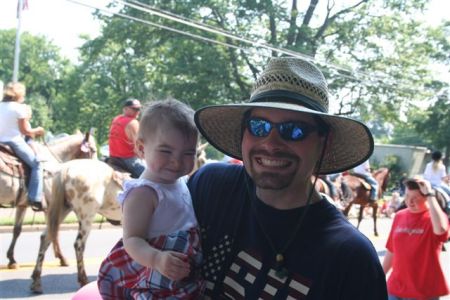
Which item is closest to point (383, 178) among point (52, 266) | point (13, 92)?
point (52, 266)

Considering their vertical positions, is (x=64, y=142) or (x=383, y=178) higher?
(x=64, y=142)

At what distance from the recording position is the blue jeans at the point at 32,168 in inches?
357

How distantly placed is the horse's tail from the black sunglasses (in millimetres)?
6704

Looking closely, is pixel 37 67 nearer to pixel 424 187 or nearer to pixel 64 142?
pixel 64 142

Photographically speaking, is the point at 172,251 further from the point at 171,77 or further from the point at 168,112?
the point at 171,77

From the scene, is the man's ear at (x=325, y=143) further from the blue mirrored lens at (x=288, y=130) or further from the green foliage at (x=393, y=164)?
the green foliage at (x=393, y=164)

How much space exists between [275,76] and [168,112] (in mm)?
504

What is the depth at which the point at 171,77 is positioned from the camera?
28.2m

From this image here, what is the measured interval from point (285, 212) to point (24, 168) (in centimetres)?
765

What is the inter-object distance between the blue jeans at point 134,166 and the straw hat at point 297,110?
6.94 m

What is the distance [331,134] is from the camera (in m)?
2.46

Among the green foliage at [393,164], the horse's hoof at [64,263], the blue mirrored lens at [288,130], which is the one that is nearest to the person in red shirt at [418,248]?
the blue mirrored lens at [288,130]

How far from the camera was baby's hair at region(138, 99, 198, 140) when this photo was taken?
8.39ft

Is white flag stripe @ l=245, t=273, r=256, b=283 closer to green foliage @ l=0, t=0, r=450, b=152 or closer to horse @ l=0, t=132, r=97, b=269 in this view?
horse @ l=0, t=132, r=97, b=269
